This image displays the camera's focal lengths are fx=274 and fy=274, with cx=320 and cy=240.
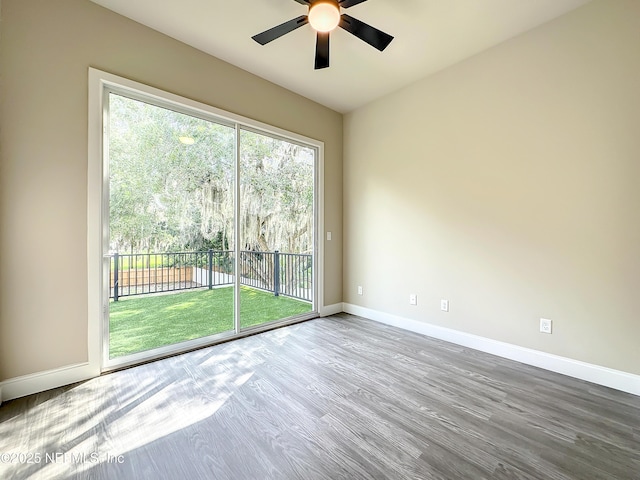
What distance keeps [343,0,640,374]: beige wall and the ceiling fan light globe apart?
67.7 inches

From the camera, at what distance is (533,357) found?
2455mm

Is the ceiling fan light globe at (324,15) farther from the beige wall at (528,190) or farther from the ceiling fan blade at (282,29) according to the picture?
the beige wall at (528,190)

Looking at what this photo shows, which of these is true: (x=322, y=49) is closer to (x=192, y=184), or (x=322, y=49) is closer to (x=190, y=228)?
(x=192, y=184)

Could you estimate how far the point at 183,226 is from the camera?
2711 mm

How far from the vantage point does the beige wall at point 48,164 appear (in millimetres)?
1895

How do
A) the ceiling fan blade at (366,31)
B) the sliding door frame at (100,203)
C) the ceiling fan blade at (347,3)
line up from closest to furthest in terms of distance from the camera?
1. the ceiling fan blade at (347,3)
2. the ceiling fan blade at (366,31)
3. the sliding door frame at (100,203)

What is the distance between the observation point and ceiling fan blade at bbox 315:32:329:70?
6.73 ft

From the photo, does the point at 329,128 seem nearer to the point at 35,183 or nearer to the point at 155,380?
the point at 35,183

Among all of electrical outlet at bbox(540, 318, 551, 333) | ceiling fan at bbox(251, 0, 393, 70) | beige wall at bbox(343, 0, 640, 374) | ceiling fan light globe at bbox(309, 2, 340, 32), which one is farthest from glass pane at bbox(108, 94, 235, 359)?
electrical outlet at bbox(540, 318, 551, 333)

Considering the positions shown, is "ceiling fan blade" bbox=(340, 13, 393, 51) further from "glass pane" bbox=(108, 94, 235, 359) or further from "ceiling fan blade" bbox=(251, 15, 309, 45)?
"glass pane" bbox=(108, 94, 235, 359)

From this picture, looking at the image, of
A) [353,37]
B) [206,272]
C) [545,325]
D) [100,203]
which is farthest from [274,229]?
[545,325]

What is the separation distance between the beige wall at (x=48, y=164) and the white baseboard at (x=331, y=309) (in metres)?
2.60

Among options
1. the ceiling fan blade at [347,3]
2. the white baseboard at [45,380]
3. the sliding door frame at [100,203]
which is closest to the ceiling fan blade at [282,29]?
the ceiling fan blade at [347,3]

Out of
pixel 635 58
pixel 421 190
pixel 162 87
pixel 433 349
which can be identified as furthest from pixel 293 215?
pixel 635 58
